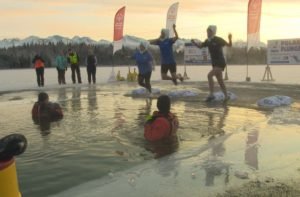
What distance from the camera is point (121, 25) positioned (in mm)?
25094

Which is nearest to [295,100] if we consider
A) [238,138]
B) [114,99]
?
[114,99]

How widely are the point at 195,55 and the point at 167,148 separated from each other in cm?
1921

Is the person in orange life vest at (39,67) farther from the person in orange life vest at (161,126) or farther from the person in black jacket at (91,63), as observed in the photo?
the person in orange life vest at (161,126)

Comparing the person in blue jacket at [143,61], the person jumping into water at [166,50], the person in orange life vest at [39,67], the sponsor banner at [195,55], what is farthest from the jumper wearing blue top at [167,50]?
the sponsor banner at [195,55]

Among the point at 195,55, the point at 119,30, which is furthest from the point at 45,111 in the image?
the point at 195,55

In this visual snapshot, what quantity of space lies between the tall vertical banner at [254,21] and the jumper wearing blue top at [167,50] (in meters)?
8.13

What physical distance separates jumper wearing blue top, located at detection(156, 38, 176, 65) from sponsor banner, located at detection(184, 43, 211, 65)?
11446 mm

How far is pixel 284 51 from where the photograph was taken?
2206cm

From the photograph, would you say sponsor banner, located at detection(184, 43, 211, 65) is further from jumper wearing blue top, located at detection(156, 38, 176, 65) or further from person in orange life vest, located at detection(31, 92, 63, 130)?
person in orange life vest, located at detection(31, 92, 63, 130)

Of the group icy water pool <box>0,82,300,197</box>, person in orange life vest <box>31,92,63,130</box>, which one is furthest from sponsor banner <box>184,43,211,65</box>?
person in orange life vest <box>31,92,63,130</box>

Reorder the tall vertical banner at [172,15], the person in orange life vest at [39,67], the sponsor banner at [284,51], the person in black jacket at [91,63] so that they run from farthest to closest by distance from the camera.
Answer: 1. the tall vertical banner at [172,15]
2. the person in black jacket at [91,63]
3. the sponsor banner at [284,51]
4. the person in orange life vest at [39,67]

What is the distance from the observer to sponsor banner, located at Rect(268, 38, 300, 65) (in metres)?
21.7

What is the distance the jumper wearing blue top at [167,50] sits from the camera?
46.1ft

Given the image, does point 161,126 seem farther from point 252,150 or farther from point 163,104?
point 252,150
